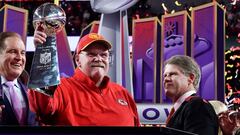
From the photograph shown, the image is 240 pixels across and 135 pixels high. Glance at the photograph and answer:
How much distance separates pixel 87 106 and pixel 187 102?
361 millimetres

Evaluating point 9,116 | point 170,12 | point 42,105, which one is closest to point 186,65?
point 42,105

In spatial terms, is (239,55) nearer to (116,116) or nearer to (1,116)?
(116,116)

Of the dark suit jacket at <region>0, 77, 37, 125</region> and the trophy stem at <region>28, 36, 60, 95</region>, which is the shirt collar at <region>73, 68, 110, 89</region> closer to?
the dark suit jacket at <region>0, 77, 37, 125</region>

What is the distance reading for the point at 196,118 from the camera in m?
1.41

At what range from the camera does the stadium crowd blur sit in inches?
216

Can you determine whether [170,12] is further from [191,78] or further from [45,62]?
[45,62]

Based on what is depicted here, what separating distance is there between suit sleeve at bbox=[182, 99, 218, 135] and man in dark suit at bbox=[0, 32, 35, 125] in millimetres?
449

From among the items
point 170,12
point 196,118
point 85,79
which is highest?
point 170,12

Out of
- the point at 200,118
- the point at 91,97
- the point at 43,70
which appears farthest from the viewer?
the point at 91,97

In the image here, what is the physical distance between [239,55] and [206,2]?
750mm

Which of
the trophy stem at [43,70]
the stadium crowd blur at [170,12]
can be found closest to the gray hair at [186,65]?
the trophy stem at [43,70]

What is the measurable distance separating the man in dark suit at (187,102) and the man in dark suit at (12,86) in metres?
0.44

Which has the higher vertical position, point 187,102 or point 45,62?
point 45,62

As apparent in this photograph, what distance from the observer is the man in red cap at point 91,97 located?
1.62 metres
